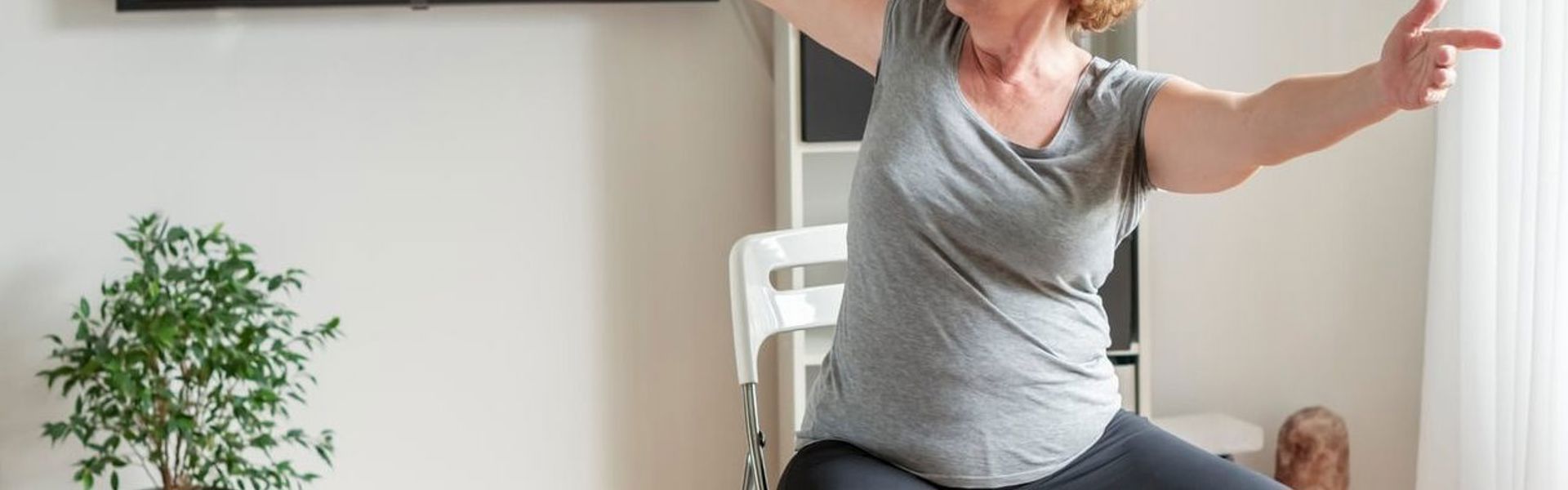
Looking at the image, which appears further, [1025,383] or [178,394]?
[178,394]

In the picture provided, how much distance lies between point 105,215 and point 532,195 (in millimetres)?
730

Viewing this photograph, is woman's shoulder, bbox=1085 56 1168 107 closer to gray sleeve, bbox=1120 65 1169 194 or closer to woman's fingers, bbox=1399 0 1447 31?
gray sleeve, bbox=1120 65 1169 194

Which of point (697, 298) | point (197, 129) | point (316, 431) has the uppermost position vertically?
point (197, 129)

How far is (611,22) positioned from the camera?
10.3ft

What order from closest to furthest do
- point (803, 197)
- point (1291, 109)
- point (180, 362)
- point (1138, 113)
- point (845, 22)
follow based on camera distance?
point (1291, 109)
point (1138, 113)
point (845, 22)
point (180, 362)
point (803, 197)

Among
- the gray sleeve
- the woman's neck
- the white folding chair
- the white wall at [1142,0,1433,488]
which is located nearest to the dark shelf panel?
the white folding chair

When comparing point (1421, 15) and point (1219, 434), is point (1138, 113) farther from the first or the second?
point (1219, 434)

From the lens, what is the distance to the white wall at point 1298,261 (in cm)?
329

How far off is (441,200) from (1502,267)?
1.78m

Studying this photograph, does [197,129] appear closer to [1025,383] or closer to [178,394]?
[178,394]

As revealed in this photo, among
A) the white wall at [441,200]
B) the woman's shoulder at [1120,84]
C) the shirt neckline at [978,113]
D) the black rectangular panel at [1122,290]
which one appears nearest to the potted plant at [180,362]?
the white wall at [441,200]

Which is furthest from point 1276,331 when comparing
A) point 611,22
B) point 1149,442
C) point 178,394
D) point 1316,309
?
point 178,394

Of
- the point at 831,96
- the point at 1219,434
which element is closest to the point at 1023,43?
the point at 831,96

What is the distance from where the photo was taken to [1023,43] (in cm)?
185
